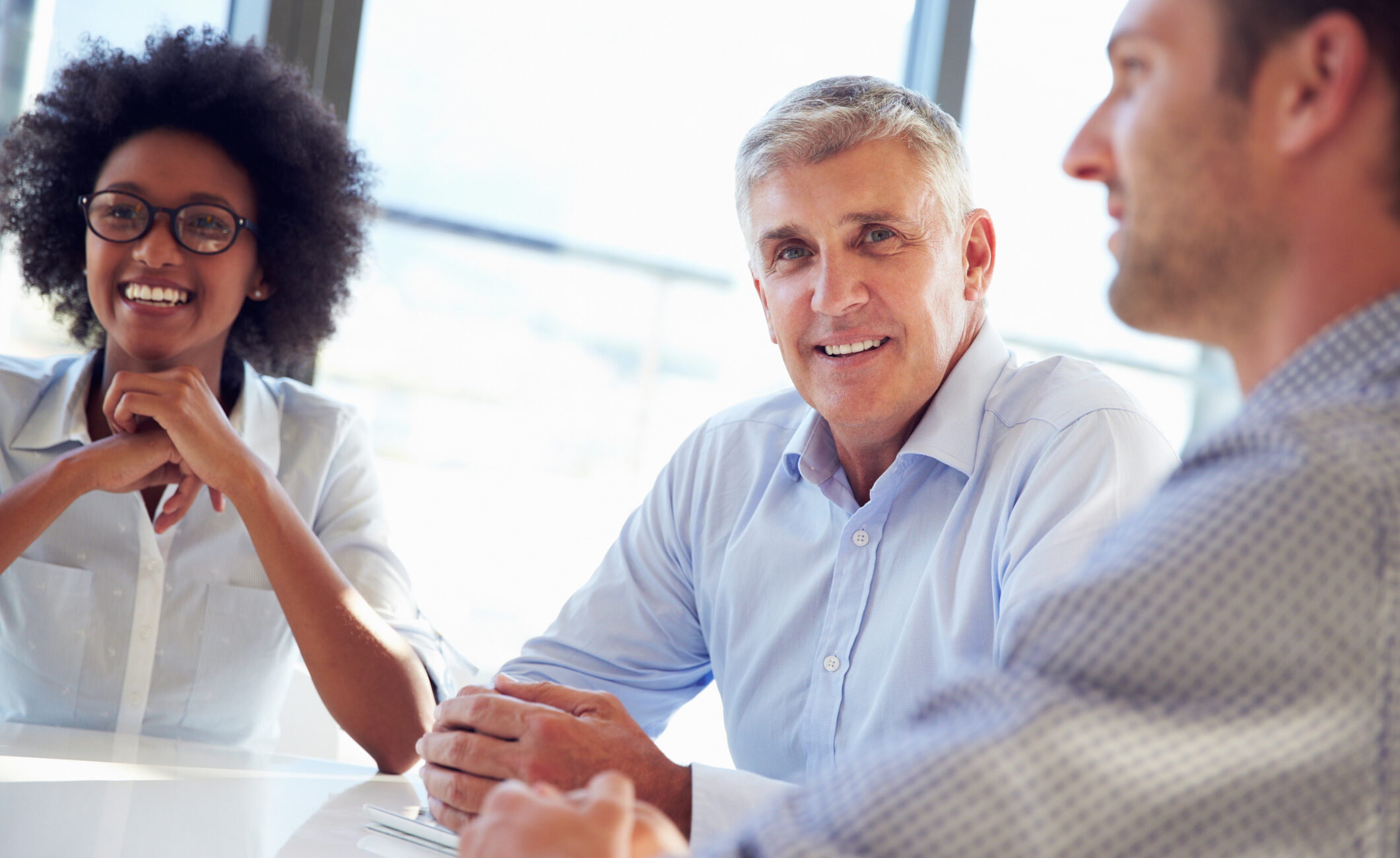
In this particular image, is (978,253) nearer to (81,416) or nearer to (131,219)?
(131,219)

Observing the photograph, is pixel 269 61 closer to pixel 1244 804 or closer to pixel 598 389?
pixel 598 389

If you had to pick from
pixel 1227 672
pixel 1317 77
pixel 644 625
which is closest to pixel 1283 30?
pixel 1317 77

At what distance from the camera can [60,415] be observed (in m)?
1.71

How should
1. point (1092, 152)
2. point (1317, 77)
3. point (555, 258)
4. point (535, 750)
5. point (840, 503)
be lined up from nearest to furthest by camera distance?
point (1317, 77), point (1092, 152), point (535, 750), point (840, 503), point (555, 258)

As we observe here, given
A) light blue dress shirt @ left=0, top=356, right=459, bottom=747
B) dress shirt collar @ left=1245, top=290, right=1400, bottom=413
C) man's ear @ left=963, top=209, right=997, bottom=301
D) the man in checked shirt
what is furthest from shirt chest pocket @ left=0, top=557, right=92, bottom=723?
dress shirt collar @ left=1245, top=290, right=1400, bottom=413

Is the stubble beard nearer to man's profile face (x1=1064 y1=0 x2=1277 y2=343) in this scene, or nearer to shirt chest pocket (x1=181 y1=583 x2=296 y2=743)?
man's profile face (x1=1064 y1=0 x2=1277 y2=343)

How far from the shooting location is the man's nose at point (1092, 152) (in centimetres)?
79

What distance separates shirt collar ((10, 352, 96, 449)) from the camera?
1688 mm

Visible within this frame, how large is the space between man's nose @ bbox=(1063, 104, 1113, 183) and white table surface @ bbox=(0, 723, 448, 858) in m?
0.88

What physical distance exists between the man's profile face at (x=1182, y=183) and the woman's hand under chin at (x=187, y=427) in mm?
1304

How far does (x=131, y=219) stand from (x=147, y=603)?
0.62 m

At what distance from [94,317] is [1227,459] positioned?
2050mm

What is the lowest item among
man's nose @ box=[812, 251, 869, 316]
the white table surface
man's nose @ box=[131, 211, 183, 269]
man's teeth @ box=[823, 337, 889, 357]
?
the white table surface

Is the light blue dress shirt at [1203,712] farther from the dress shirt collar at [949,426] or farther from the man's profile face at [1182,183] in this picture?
the dress shirt collar at [949,426]
